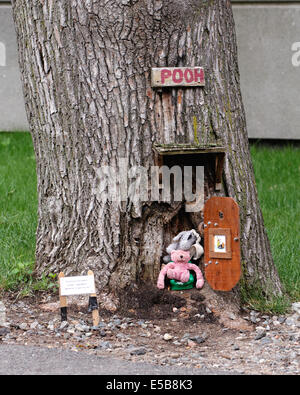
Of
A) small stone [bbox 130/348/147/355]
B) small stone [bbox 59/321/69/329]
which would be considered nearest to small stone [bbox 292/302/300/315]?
small stone [bbox 130/348/147/355]

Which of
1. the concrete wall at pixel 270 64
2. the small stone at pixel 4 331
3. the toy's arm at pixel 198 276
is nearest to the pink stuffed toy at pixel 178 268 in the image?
the toy's arm at pixel 198 276

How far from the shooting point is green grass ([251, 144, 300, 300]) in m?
4.95

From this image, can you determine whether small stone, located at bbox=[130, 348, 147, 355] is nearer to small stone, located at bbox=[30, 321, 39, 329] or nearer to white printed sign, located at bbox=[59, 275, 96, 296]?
white printed sign, located at bbox=[59, 275, 96, 296]

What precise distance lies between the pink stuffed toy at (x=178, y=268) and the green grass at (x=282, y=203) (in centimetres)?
89

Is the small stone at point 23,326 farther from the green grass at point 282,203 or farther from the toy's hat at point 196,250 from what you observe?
the green grass at point 282,203

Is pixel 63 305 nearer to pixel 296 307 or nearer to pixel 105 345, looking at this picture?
pixel 105 345

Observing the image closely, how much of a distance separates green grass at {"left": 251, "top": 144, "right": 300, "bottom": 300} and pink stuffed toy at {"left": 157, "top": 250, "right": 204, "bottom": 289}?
89 cm

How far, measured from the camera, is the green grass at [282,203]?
495 centimetres

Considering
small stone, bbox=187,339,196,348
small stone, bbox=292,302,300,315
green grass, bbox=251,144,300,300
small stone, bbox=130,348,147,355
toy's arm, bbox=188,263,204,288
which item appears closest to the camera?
small stone, bbox=130,348,147,355

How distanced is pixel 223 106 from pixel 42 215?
57.3 inches

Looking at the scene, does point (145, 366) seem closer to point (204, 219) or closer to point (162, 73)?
point (204, 219)

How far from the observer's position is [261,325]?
4.14 meters

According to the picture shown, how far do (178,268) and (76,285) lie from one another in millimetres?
656

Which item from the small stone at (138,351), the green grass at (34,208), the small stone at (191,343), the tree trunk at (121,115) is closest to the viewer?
the small stone at (138,351)
